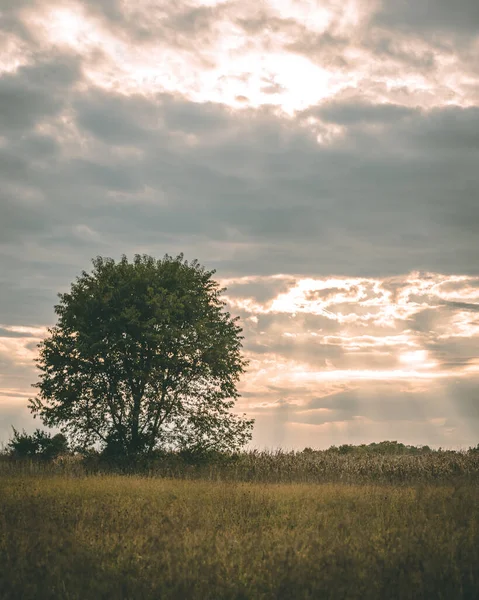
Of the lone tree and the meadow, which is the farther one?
the lone tree

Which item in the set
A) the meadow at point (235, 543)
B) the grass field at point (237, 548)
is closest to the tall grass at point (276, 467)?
the meadow at point (235, 543)

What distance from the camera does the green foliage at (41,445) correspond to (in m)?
31.8

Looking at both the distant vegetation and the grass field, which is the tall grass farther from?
the grass field

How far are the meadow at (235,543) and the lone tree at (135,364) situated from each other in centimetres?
1173

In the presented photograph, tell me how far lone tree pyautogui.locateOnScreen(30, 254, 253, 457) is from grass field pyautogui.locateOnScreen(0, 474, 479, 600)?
1390cm

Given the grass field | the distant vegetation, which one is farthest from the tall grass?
the grass field

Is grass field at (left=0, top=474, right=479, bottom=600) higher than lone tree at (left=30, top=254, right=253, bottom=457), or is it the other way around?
lone tree at (left=30, top=254, right=253, bottom=457)

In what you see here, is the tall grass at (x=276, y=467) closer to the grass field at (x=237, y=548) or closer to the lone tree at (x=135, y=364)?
the lone tree at (x=135, y=364)

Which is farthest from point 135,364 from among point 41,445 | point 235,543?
point 235,543

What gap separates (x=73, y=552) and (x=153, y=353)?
20.7 m

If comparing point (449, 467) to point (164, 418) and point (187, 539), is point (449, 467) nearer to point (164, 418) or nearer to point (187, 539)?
point (164, 418)

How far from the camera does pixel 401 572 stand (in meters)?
7.98

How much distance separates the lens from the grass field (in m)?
7.57

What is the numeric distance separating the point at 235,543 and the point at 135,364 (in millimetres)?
21108
